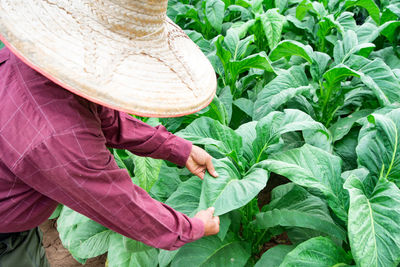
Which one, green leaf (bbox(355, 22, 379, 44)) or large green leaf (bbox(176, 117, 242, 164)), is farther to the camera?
green leaf (bbox(355, 22, 379, 44))

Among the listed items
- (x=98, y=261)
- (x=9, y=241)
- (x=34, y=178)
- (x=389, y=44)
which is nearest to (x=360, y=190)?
(x=34, y=178)

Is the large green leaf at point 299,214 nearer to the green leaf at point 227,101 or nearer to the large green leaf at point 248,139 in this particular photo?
the large green leaf at point 248,139

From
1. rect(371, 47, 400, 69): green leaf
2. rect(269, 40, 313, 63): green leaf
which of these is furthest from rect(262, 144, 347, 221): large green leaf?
rect(371, 47, 400, 69): green leaf

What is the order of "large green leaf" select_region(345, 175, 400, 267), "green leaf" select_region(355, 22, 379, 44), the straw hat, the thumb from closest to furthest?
the straw hat, "large green leaf" select_region(345, 175, 400, 267), the thumb, "green leaf" select_region(355, 22, 379, 44)

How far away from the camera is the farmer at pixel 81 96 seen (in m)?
0.81

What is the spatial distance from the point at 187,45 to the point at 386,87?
3.90 feet

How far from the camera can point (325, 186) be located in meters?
1.32

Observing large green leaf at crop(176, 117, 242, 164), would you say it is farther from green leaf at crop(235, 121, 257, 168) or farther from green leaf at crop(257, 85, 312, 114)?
green leaf at crop(257, 85, 312, 114)

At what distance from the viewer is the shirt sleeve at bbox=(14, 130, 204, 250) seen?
82cm

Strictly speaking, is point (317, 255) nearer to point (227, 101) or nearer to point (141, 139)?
point (141, 139)

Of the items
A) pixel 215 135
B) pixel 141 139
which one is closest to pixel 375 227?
pixel 215 135

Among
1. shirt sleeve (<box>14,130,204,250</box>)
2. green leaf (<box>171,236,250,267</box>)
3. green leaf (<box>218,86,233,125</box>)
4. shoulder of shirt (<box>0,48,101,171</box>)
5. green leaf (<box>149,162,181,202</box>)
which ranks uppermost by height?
shoulder of shirt (<box>0,48,101,171</box>)

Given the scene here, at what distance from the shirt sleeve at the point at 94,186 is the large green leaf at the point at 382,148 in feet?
2.75

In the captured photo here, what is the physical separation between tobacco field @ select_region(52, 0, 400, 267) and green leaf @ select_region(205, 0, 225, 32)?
587 mm
